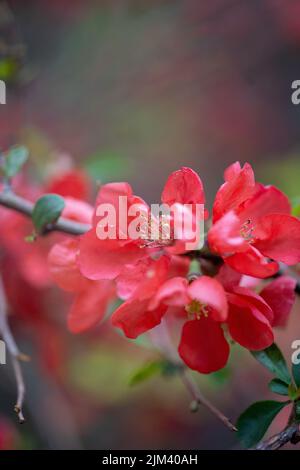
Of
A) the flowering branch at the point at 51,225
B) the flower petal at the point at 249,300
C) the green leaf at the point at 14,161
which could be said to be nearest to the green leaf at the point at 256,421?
the flower petal at the point at 249,300

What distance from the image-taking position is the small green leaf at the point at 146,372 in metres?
1.00

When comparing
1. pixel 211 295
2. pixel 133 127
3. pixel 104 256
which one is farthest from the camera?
pixel 133 127

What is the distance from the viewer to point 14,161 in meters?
0.95

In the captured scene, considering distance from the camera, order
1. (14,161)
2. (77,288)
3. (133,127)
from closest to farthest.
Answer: (77,288), (14,161), (133,127)

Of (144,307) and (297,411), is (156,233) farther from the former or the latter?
(297,411)

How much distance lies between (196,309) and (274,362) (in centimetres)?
14

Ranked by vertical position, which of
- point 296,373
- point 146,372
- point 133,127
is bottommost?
point 146,372

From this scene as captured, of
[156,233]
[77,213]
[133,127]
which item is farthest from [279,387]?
[133,127]

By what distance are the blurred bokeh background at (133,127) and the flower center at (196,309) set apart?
46cm

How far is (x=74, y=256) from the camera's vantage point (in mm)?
800

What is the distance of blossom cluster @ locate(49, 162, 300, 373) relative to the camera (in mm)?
634

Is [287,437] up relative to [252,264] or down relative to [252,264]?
down

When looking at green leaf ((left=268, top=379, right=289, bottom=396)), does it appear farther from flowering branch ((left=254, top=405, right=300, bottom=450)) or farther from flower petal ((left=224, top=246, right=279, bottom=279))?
flower petal ((left=224, top=246, right=279, bottom=279))

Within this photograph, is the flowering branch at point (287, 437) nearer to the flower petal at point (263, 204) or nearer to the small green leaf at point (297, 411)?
the small green leaf at point (297, 411)
